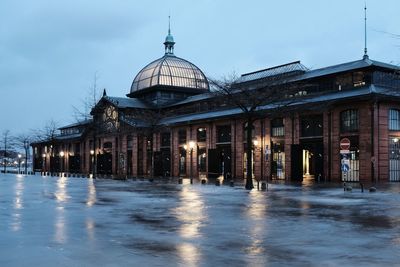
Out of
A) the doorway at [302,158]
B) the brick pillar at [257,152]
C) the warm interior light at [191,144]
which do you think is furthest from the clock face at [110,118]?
the doorway at [302,158]

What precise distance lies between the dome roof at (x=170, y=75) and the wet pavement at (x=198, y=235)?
206 ft

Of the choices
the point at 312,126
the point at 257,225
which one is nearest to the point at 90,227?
the point at 257,225

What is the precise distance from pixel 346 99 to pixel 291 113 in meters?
6.36

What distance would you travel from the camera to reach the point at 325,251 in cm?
1170

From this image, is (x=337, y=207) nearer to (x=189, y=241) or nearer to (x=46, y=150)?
(x=189, y=241)

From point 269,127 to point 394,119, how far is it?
13138 millimetres

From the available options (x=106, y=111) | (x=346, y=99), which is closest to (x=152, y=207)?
(x=346, y=99)

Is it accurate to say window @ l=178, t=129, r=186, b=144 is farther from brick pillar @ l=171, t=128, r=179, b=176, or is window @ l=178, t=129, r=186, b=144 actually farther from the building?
brick pillar @ l=171, t=128, r=179, b=176

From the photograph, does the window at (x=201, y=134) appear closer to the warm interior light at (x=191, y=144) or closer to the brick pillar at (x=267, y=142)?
the warm interior light at (x=191, y=144)

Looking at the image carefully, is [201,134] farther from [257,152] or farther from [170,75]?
[170,75]

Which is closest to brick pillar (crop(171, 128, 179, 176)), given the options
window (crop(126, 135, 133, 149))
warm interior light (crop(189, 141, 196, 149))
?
warm interior light (crop(189, 141, 196, 149))

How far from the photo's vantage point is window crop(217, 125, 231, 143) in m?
61.7

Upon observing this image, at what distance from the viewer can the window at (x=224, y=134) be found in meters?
61.7

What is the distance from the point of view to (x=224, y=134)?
205ft
